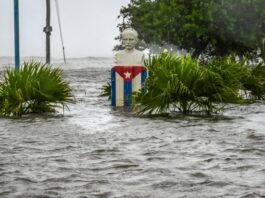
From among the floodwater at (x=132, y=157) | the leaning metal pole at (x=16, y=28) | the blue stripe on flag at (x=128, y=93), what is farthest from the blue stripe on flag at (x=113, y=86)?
the leaning metal pole at (x=16, y=28)

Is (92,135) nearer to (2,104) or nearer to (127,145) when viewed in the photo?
(127,145)

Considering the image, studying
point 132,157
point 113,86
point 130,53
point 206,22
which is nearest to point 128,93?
point 113,86

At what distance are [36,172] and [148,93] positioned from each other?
7.49 m

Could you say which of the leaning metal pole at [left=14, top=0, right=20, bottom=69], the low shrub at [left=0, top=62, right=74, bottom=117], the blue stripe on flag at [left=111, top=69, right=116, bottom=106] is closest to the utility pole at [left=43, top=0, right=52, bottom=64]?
the leaning metal pole at [left=14, top=0, right=20, bottom=69]

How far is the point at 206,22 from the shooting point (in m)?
53.8

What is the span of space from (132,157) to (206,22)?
45.5 metres

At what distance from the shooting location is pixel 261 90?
20625mm

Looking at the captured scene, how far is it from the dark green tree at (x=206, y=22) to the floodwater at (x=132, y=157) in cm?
3819

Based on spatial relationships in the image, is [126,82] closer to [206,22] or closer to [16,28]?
[16,28]

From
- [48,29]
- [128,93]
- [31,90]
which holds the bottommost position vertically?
[128,93]

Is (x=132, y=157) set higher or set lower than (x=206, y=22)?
lower

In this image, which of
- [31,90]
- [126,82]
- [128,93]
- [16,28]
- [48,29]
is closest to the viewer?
[31,90]

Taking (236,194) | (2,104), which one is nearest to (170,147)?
(236,194)

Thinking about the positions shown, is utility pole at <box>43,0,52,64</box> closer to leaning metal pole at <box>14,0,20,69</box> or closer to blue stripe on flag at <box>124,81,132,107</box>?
leaning metal pole at <box>14,0,20,69</box>
